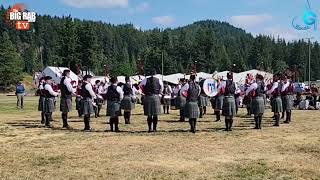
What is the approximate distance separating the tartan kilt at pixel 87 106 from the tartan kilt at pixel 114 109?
678 millimetres

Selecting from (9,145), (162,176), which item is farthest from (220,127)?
(162,176)

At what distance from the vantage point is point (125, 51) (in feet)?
574

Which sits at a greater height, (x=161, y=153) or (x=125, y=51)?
(x=125, y=51)

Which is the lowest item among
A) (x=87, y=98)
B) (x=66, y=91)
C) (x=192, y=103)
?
(x=192, y=103)

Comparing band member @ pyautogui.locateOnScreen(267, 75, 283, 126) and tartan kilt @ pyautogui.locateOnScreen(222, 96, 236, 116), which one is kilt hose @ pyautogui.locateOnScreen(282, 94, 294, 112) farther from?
tartan kilt @ pyautogui.locateOnScreen(222, 96, 236, 116)

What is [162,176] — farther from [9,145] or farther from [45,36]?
[45,36]

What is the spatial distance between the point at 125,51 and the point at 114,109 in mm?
159289

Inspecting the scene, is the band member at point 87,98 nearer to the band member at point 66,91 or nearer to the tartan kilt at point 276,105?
the band member at point 66,91

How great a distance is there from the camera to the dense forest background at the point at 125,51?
98.8 meters

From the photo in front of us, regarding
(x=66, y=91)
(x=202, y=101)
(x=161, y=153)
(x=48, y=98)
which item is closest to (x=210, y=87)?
(x=202, y=101)

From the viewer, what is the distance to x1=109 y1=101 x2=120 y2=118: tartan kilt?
54.2ft

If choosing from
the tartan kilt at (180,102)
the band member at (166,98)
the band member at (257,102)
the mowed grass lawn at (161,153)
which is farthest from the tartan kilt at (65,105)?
the band member at (166,98)

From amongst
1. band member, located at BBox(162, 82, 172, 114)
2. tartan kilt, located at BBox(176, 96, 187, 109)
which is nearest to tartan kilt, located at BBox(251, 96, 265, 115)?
tartan kilt, located at BBox(176, 96, 187, 109)

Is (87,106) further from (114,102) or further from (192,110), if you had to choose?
→ (192,110)
